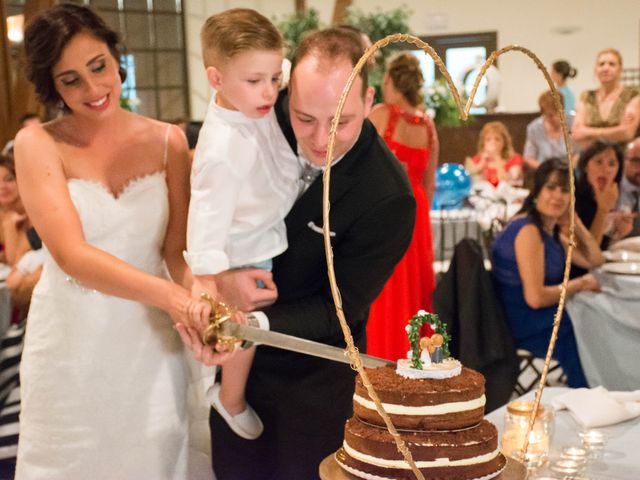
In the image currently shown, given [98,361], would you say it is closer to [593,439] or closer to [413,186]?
[593,439]

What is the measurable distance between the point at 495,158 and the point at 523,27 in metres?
3.76

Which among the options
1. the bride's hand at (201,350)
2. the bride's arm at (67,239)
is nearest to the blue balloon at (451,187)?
the bride's arm at (67,239)

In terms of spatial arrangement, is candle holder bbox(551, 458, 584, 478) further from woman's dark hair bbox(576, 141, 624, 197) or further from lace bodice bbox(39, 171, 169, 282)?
woman's dark hair bbox(576, 141, 624, 197)

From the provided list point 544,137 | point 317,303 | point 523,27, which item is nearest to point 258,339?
point 317,303

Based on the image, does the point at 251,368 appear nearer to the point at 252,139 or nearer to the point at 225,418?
the point at 225,418

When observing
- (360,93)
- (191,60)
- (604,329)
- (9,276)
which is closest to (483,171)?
(604,329)

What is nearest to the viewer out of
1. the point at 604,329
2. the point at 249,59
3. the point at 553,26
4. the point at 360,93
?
the point at 360,93

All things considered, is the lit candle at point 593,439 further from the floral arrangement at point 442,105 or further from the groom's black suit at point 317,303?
the floral arrangement at point 442,105

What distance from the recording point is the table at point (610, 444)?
1.82 metres

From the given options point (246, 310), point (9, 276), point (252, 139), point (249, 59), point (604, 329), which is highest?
point (249, 59)

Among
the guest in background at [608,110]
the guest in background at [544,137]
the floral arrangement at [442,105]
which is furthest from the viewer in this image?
the guest in background at [544,137]

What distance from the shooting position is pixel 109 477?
6.50ft

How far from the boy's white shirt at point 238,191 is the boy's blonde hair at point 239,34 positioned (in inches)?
4.9

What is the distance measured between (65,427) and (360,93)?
983mm
